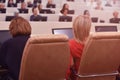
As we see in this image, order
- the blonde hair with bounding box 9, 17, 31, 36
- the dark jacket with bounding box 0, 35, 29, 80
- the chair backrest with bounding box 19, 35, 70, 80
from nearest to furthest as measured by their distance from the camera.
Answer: the chair backrest with bounding box 19, 35, 70, 80 → the dark jacket with bounding box 0, 35, 29, 80 → the blonde hair with bounding box 9, 17, 31, 36

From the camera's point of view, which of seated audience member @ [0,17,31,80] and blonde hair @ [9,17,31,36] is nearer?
seated audience member @ [0,17,31,80]

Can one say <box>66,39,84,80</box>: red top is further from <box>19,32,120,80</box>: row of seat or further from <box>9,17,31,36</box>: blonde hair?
<box>9,17,31,36</box>: blonde hair

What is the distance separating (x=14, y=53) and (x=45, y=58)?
0.30 meters

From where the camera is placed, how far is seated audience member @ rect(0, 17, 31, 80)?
244 cm

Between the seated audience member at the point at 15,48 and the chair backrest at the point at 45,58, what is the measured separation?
0.16m

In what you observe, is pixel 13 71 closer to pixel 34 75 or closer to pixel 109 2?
pixel 34 75

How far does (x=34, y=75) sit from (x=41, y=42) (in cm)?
29

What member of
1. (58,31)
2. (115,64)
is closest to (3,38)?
(58,31)

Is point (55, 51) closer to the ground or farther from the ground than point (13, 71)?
farther from the ground

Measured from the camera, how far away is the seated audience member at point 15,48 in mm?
2438

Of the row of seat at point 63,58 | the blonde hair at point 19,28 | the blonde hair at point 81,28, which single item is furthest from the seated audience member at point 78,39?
the blonde hair at point 19,28

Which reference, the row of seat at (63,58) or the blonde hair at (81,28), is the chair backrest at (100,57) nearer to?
the row of seat at (63,58)

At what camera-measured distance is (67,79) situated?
2.74m

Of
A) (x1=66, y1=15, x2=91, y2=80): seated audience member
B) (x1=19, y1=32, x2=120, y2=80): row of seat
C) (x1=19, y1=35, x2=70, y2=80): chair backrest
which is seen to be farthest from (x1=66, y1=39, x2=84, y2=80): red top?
(x1=19, y1=35, x2=70, y2=80): chair backrest
